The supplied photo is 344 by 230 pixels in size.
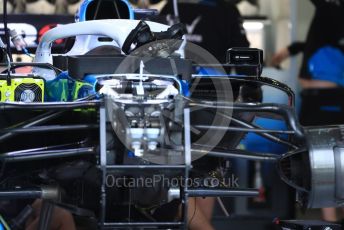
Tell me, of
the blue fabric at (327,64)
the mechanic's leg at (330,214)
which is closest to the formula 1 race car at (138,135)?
the mechanic's leg at (330,214)

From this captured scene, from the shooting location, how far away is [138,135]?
4.56 meters

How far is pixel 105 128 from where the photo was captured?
4480mm

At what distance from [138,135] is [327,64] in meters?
4.34

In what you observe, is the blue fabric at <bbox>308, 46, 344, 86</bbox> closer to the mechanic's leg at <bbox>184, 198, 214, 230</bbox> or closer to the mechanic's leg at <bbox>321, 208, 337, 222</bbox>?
the mechanic's leg at <bbox>321, 208, 337, 222</bbox>

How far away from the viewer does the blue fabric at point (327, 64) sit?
28.1 ft

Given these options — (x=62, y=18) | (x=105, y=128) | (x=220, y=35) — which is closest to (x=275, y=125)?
(x=220, y=35)

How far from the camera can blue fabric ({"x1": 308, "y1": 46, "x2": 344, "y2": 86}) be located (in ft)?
28.1

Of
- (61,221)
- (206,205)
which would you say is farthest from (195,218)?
(61,221)

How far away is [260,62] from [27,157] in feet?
4.96

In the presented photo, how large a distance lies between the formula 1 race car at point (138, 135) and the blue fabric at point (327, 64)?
10.2 feet

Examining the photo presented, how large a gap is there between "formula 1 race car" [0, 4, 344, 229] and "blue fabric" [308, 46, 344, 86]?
311 centimetres

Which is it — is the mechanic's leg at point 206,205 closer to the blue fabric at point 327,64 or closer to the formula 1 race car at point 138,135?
the formula 1 race car at point 138,135

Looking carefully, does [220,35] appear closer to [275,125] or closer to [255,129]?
[275,125]

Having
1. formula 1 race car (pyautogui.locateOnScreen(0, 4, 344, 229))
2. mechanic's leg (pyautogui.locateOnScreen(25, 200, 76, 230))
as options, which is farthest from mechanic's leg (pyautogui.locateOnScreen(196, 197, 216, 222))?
formula 1 race car (pyautogui.locateOnScreen(0, 4, 344, 229))
